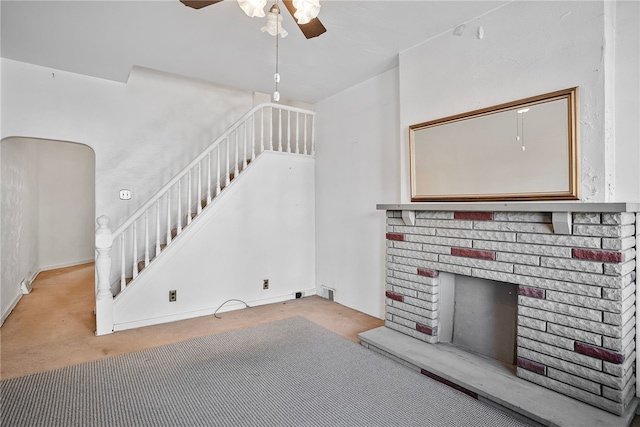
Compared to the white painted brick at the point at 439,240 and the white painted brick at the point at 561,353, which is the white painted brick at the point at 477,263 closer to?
the white painted brick at the point at 439,240

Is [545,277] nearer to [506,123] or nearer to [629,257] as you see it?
[629,257]

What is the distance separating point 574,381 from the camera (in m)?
2.01

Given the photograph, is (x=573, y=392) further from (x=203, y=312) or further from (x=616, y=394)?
(x=203, y=312)

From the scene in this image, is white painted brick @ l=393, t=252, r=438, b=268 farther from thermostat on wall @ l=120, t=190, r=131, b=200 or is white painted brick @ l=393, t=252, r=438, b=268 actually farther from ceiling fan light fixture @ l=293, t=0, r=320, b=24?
thermostat on wall @ l=120, t=190, r=131, b=200

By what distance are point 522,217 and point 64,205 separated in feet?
24.9

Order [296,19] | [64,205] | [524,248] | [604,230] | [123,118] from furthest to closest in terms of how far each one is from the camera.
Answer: [64,205] → [123,118] → [524,248] → [604,230] → [296,19]

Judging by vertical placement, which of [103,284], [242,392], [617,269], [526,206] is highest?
[526,206]

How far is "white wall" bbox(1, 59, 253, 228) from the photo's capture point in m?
3.42

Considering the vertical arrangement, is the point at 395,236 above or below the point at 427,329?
above

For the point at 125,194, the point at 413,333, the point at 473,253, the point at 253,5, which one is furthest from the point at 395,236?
the point at 125,194

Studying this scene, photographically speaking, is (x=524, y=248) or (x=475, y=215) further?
(x=475, y=215)

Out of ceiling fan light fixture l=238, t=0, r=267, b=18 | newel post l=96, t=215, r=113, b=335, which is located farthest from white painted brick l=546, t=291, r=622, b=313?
newel post l=96, t=215, r=113, b=335

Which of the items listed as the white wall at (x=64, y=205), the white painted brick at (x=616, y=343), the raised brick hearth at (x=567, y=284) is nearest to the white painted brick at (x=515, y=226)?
the raised brick hearth at (x=567, y=284)

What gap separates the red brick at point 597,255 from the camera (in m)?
1.87
